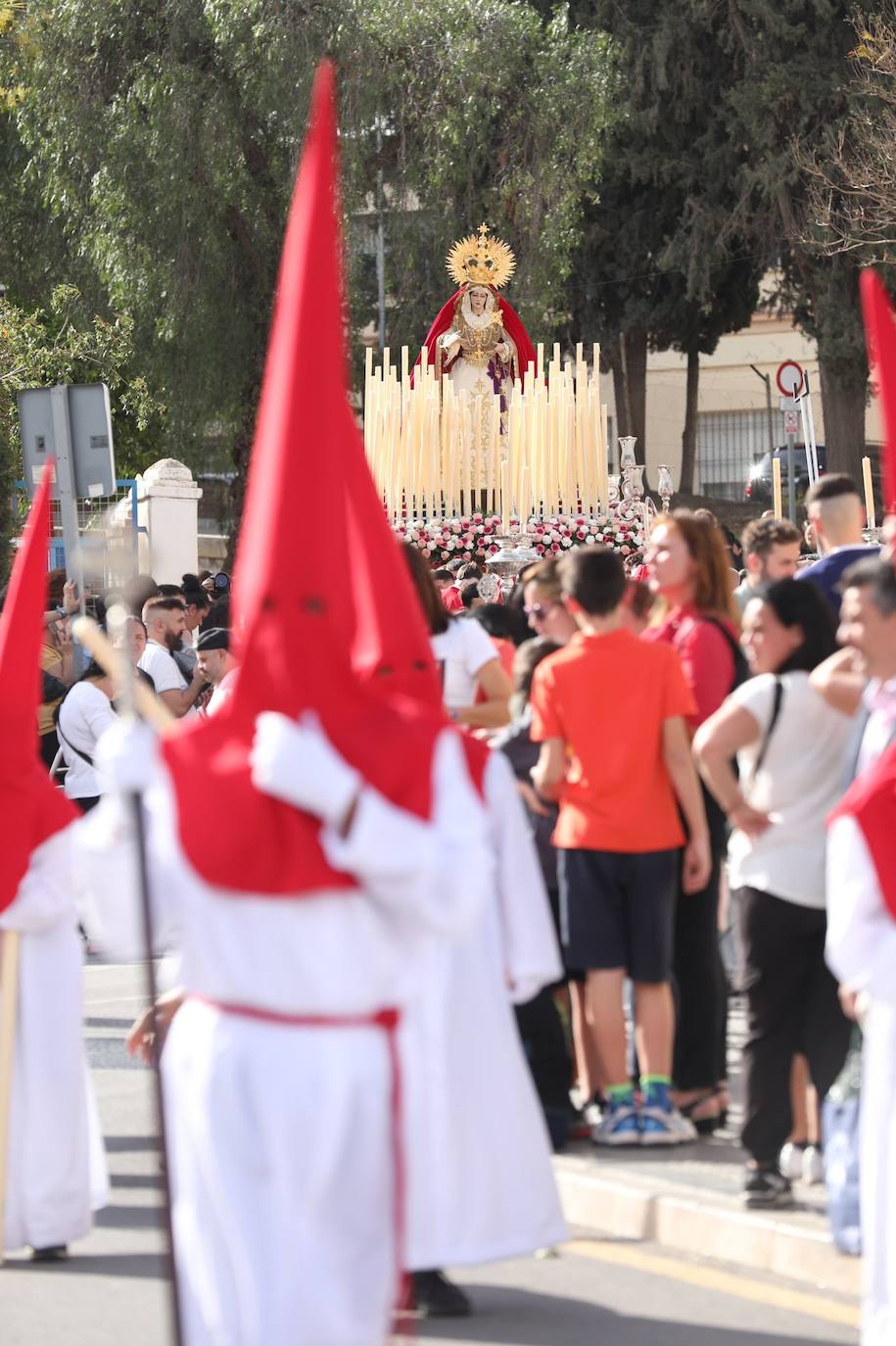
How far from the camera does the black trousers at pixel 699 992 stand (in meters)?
7.16

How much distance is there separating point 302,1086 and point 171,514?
18280 millimetres

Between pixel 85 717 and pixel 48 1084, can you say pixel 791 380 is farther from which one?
pixel 48 1084

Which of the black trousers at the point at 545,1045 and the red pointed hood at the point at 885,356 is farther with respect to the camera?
the black trousers at the point at 545,1045

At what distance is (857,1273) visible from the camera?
560 centimetres

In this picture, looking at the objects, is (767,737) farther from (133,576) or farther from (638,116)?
(638,116)

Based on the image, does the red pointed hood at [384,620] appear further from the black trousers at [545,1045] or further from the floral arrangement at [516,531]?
the floral arrangement at [516,531]

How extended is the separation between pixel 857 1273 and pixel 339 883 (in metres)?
2.44

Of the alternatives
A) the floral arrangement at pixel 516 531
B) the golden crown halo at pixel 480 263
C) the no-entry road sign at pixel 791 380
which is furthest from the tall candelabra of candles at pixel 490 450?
the golden crown halo at pixel 480 263

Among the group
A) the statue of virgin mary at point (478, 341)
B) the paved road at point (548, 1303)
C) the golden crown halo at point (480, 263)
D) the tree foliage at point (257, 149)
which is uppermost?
the tree foliage at point (257, 149)

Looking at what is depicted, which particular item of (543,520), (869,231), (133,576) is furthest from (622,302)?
(133,576)

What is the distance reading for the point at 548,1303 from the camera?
224 inches

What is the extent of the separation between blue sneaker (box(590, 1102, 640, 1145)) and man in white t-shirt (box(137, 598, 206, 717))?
14.2 ft

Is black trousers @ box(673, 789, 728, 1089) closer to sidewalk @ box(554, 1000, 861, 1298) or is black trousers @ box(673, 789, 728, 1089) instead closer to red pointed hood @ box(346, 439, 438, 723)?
sidewalk @ box(554, 1000, 861, 1298)

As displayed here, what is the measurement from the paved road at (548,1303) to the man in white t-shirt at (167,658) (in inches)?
179
